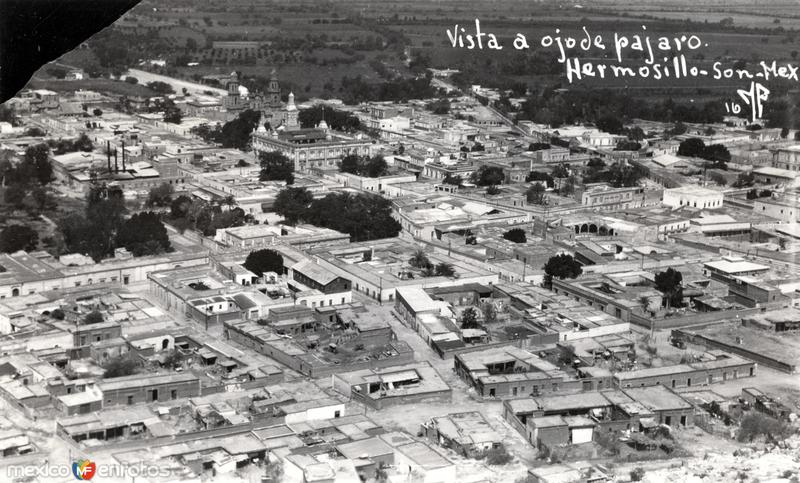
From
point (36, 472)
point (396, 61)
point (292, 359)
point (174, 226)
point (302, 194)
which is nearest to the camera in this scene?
point (36, 472)

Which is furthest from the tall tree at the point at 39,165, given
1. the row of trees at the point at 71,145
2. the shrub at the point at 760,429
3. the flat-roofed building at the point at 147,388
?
the shrub at the point at 760,429

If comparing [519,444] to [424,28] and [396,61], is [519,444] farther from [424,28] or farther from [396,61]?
[424,28]

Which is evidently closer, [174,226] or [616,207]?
[174,226]

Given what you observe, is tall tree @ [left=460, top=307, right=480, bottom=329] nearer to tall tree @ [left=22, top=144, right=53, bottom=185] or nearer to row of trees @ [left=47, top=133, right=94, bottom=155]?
tall tree @ [left=22, top=144, right=53, bottom=185]

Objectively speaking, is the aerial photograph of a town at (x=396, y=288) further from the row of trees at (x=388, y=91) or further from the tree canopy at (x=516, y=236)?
the row of trees at (x=388, y=91)

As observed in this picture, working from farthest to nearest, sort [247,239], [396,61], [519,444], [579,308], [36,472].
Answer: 1. [396,61]
2. [247,239]
3. [579,308]
4. [519,444]
5. [36,472]

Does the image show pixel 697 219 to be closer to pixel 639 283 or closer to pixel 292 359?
pixel 639 283

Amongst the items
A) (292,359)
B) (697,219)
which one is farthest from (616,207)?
(292,359)
